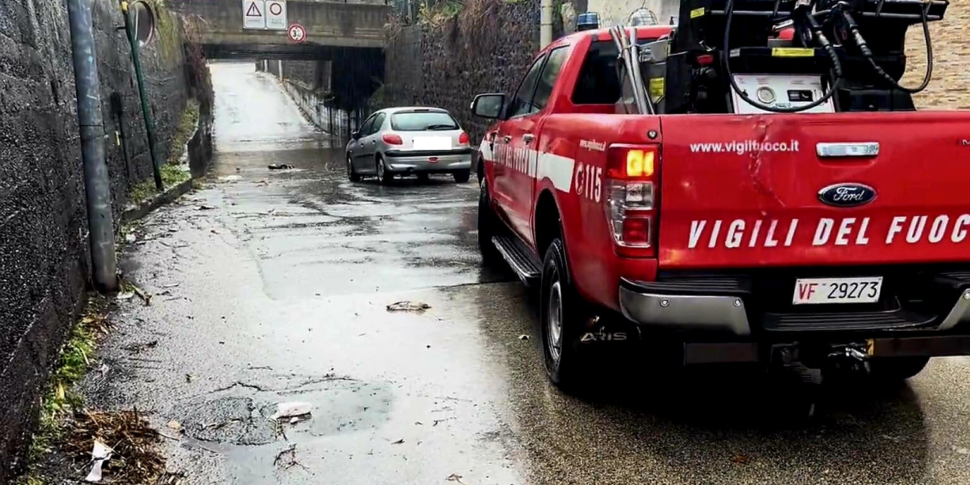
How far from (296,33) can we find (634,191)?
2882cm

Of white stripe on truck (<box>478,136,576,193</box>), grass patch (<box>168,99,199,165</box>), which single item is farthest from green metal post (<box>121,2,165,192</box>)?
white stripe on truck (<box>478,136,576,193</box>)

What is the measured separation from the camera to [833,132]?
10.9 ft

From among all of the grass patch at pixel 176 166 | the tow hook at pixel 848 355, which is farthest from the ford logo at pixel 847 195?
the grass patch at pixel 176 166

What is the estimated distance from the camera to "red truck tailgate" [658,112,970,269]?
3.33 metres

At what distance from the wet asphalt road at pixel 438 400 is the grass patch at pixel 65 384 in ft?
0.44

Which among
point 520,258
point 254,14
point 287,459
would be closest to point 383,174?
point 520,258

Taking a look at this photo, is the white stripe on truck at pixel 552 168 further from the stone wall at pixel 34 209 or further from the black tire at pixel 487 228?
the stone wall at pixel 34 209

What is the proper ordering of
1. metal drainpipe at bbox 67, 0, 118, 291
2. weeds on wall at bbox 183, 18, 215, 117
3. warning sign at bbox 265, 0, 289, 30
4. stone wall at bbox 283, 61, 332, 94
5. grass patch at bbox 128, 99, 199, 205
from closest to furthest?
metal drainpipe at bbox 67, 0, 118, 291, grass patch at bbox 128, 99, 199, 205, weeds on wall at bbox 183, 18, 215, 117, warning sign at bbox 265, 0, 289, 30, stone wall at bbox 283, 61, 332, 94

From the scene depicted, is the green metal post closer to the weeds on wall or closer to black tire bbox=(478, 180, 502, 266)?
black tire bbox=(478, 180, 502, 266)

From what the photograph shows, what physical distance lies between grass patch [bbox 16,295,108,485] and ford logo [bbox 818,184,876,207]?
347 cm

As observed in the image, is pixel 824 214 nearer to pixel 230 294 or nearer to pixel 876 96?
pixel 876 96

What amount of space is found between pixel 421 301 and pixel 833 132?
151 inches

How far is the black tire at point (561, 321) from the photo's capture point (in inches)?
166

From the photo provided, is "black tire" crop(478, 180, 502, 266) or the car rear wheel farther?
the car rear wheel
